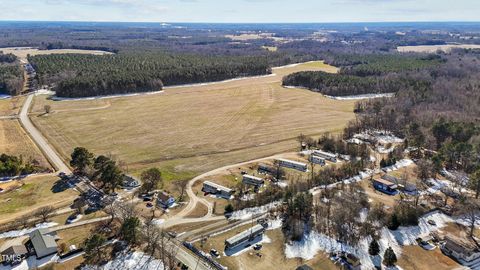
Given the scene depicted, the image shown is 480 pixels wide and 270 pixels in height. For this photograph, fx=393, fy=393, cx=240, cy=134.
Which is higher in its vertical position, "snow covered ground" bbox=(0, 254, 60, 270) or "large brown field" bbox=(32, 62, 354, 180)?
"snow covered ground" bbox=(0, 254, 60, 270)

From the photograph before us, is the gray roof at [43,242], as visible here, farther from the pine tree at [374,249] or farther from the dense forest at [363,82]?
the dense forest at [363,82]

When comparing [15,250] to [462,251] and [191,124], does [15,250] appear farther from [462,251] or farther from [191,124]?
[191,124]

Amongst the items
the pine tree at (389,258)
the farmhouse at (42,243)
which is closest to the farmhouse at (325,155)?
the pine tree at (389,258)

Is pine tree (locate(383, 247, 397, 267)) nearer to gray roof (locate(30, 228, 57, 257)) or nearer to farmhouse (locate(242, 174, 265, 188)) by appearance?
farmhouse (locate(242, 174, 265, 188))

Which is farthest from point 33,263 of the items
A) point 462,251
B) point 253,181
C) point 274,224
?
point 462,251

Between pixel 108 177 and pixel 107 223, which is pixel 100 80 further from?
pixel 107 223

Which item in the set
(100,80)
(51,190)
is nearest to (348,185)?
(51,190)

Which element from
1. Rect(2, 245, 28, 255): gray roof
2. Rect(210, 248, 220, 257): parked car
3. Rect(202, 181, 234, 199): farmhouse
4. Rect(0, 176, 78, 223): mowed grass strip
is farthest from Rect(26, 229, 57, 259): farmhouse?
Rect(202, 181, 234, 199): farmhouse
